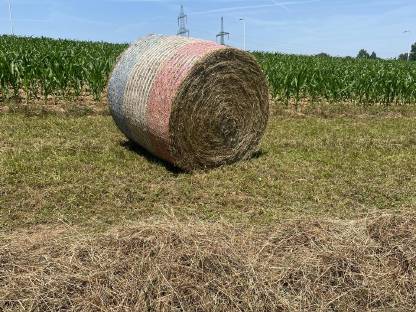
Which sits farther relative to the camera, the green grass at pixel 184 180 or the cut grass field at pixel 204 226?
the green grass at pixel 184 180

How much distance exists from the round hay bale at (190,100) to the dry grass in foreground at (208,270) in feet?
8.73

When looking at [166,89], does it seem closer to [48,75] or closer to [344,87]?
[48,75]

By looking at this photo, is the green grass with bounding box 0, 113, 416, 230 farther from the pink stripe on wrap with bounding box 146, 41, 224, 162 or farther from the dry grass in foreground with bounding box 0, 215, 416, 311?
the dry grass in foreground with bounding box 0, 215, 416, 311

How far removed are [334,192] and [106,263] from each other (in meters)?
3.57

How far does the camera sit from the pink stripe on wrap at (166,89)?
6.48 m

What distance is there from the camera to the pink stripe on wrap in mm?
6480

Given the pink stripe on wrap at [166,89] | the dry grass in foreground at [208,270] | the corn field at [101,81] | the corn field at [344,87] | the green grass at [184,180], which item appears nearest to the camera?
the dry grass in foreground at [208,270]

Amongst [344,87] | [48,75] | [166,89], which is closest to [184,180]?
[166,89]

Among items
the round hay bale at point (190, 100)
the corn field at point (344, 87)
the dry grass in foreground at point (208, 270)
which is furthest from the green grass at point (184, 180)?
the corn field at point (344, 87)

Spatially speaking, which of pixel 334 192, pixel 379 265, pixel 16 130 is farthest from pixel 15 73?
pixel 379 265

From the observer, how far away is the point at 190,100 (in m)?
6.66

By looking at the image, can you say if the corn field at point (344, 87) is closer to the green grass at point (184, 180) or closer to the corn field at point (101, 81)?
the corn field at point (101, 81)

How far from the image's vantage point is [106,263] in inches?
136

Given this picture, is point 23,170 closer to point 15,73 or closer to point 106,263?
point 106,263
